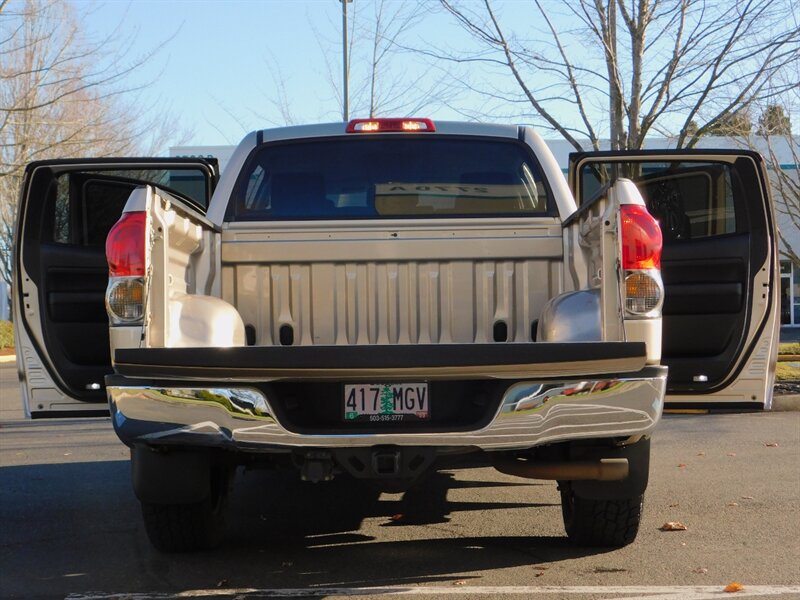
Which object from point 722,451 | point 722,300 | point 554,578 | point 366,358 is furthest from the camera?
point 722,451

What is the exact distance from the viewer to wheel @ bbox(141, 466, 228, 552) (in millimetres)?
4836

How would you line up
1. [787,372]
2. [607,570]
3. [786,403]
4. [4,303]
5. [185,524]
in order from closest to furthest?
[607,570]
[185,524]
[786,403]
[787,372]
[4,303]

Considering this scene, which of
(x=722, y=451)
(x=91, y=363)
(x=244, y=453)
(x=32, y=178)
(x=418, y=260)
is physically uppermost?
(x=32, y=178)

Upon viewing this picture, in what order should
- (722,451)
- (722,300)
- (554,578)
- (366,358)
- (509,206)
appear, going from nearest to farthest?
(366,358) → (554,578) → (722,300) → (509,206) → (722,451)

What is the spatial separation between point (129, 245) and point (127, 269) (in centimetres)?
10

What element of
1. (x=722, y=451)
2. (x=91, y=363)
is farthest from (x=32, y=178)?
(x=722, y=451)

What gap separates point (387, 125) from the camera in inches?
227

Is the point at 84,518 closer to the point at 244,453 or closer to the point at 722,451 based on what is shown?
the point at 244,453

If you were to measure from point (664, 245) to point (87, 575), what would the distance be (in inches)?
126

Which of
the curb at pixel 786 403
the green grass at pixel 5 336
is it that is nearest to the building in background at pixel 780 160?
the curb at pixel 786 403

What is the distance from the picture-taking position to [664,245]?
5438 mm

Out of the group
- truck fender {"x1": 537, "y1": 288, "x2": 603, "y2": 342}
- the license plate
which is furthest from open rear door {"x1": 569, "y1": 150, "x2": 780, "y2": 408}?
the license plate

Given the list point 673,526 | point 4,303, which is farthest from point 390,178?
point 4,303

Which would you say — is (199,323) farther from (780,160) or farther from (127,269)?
(780,160)
